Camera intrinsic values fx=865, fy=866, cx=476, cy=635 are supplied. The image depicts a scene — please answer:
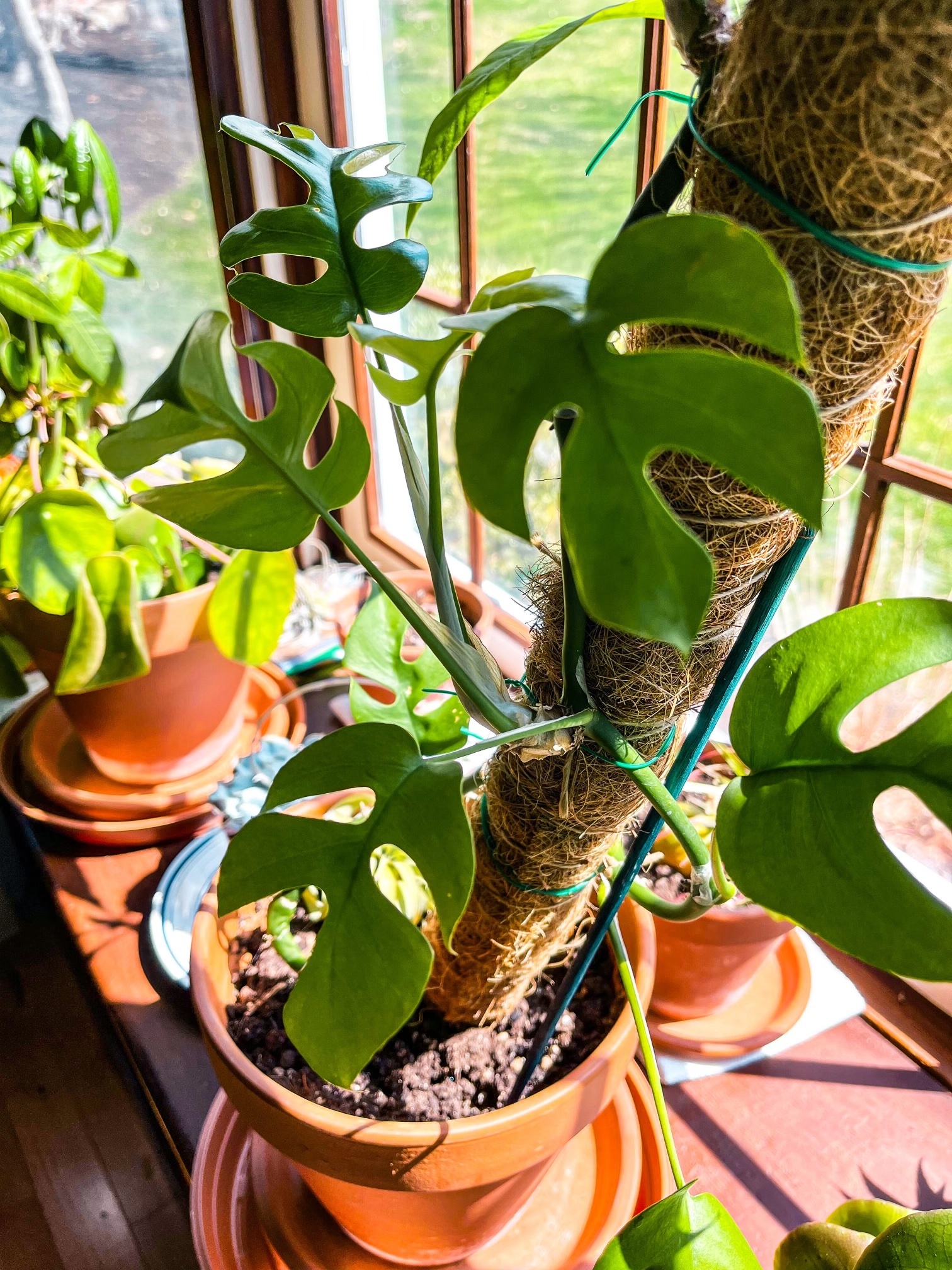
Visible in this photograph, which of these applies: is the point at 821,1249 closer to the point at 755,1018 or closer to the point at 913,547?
the point at 755,1018

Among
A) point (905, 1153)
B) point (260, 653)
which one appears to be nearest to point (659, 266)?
point (260, 653)

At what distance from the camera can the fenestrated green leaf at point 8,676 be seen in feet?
3.01

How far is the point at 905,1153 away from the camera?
0.70 metres

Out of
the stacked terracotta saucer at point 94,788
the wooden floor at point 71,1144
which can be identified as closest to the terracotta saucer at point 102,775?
the stacked terracotta saucer at point 94,788

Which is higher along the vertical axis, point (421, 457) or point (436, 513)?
point (436, 513)

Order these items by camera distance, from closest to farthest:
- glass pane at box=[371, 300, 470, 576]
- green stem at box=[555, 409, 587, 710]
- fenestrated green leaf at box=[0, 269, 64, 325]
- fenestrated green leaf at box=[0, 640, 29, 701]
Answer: green stem at box=[555, 409, 587, 710] < fenestrated green leaf at box=[0, 269, 64, 325] < fenestrated green leaf at box=[0, 640, 29, 701] < glass pane at box=[371, 300, 470, 576]

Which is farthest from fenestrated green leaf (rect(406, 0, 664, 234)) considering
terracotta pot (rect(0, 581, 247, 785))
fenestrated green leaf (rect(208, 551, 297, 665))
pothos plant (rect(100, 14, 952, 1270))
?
terracotta pot (rect(0, 581, 247, 785))

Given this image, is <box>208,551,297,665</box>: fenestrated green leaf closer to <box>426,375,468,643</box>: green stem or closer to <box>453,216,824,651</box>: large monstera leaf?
<box>426,375,468,643</box>: green stem

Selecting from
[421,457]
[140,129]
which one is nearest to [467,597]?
[421,457]

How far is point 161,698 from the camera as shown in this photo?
35.9 inches

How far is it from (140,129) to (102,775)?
2.85 feet

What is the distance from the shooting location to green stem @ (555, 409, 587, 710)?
34 cm

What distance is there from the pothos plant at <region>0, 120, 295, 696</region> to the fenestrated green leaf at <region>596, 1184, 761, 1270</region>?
1.78 feet

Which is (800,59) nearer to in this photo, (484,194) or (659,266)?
(659,266)
